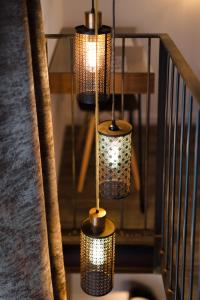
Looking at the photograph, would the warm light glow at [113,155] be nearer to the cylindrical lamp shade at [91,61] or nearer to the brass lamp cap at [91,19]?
the cylindrical lamp shade at [91,61]

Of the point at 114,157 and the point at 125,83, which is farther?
the point at 125,83

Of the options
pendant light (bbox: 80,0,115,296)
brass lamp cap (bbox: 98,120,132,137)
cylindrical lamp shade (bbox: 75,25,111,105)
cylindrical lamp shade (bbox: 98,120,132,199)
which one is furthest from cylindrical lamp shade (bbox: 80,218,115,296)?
cylindrical lamp shade (bbox: 75,25,111,105)

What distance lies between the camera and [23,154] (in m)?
1.38

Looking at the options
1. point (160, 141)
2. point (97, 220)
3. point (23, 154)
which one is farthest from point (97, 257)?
point (160, 141)

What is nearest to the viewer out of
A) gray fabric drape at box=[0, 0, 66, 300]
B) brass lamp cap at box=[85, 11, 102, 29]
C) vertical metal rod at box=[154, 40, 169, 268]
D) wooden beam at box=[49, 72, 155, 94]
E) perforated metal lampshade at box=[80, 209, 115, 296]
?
gray fabric drape at box=[0, 0, 66, 300]

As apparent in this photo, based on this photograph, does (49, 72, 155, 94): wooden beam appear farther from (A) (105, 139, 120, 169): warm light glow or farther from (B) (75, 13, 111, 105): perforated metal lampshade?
(A) (105, 139, 120, 169): warm light glow

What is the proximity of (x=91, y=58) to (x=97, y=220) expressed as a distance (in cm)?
51

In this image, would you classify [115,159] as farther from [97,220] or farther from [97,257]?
[97,257]

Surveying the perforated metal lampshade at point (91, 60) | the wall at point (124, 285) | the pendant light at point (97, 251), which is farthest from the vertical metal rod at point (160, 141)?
the pendant light at point (97, 251)

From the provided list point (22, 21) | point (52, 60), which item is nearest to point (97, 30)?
point (22, 21)

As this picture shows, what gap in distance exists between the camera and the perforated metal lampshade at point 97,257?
175 cm

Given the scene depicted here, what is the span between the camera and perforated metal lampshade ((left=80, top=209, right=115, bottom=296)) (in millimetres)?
1750

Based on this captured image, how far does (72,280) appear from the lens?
232cm

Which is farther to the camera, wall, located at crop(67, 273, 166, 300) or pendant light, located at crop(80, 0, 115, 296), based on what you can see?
wall, located at crop(67, 273, 166, 300)
